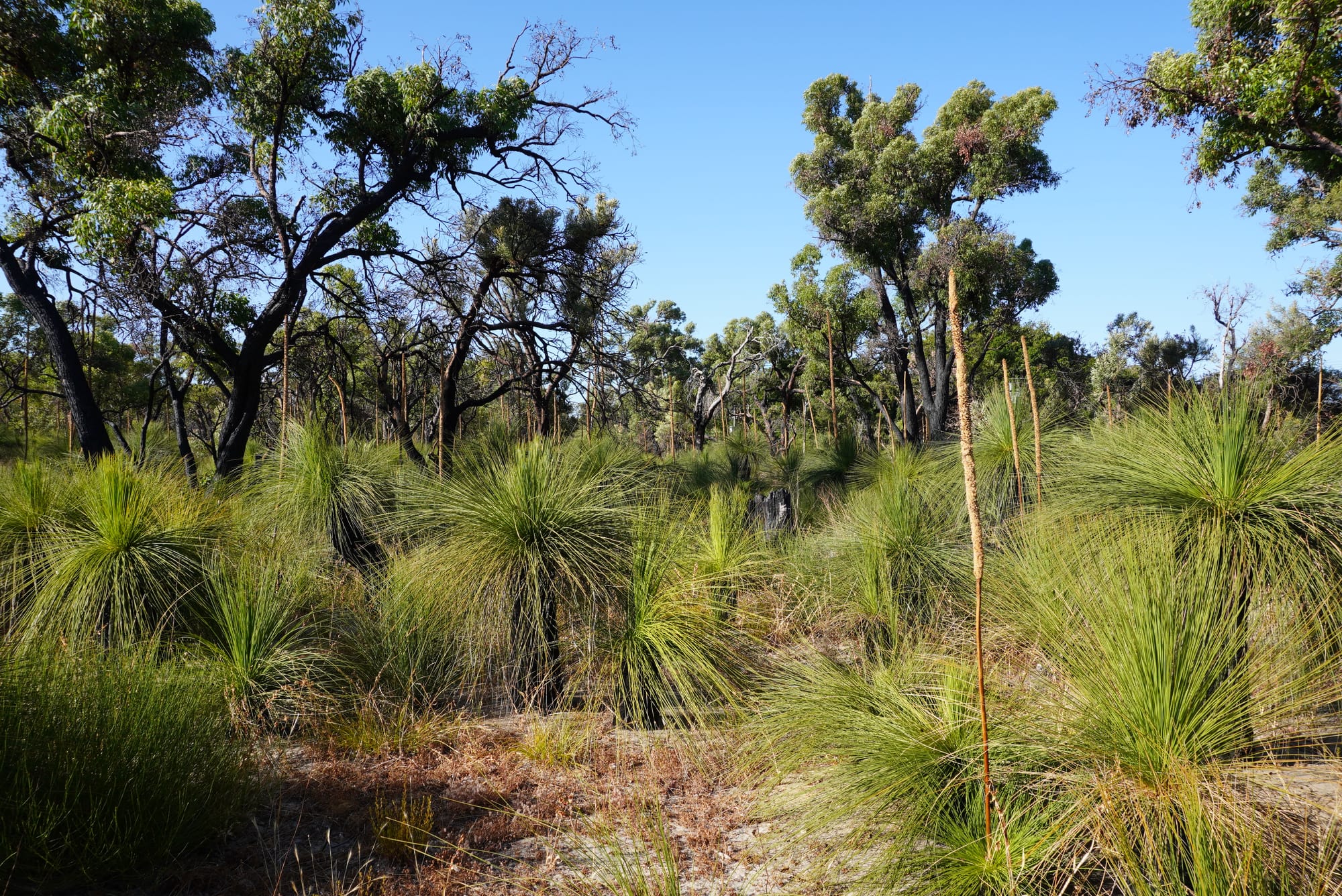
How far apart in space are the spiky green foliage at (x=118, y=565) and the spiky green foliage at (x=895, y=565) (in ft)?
14.6

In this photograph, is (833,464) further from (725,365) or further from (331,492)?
(725,365)

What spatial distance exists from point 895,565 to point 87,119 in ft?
33.0

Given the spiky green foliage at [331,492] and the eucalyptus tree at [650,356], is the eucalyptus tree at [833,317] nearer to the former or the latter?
the eucalyptus tree at [650,356]

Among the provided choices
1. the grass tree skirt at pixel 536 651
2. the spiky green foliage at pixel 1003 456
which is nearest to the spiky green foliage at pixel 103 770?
the grass tree skirt at pixel 536 651

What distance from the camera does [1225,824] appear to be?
226 centimetres

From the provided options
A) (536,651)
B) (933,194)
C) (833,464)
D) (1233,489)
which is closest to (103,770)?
(536,651)

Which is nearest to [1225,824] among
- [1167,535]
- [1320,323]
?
[1167,535]

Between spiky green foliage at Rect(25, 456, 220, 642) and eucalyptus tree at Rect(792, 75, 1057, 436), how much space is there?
1221cm

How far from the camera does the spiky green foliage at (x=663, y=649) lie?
14.5 ft

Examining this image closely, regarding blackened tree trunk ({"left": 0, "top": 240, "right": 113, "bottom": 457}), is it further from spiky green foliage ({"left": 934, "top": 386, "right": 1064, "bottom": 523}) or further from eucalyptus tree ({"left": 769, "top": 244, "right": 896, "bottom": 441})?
eucalyptus tree ({"left": 769, "top": 244, "right": 896, "bottom": 441})

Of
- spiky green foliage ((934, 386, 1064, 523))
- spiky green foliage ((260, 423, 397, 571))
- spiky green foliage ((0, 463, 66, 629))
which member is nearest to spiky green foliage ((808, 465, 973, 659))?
spiky green foliage ((934, 386, 1064, 523))

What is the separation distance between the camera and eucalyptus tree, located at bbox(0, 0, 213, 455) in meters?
8.66

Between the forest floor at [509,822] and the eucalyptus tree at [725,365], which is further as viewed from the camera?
the eucalyptus tree at [725,365]

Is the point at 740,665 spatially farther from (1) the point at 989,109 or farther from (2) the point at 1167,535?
(1) the point at 989,109
